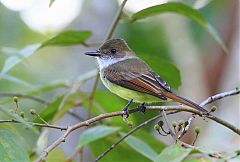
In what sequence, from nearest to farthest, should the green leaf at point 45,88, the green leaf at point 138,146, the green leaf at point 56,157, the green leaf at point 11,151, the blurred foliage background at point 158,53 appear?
the green leaf at point 11,151 → the green leaf at point 138,146 → the green leaf at point 56,157 → the green leaf at point 45,88 → the blurred foliage background at point 158,53

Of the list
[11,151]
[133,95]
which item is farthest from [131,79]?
[11,151]

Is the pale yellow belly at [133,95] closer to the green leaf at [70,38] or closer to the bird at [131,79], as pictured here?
the bird at [131,79]

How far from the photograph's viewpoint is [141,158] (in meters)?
3.58

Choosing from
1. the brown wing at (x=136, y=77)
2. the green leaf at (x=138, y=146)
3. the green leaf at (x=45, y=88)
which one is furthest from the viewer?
the green leaf at (x=45, y=88)

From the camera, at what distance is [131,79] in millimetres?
3354

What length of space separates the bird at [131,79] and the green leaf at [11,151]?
2.83 ft

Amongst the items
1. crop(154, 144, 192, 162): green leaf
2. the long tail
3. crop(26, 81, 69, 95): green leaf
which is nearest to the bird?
the long tail

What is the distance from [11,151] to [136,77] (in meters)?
1.32

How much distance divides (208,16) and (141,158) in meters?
3.16

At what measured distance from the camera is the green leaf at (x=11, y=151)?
2.12m

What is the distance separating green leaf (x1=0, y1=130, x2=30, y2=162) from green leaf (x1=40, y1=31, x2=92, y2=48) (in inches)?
51.9

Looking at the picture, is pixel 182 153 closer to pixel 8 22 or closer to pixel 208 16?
pixel 208 16

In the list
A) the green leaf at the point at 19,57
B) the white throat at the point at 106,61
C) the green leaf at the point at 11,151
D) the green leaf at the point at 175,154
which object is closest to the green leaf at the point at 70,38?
the green leaf at the point at 19,57

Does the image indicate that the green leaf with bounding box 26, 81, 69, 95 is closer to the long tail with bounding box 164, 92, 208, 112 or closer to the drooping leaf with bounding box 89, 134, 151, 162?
the drooping leaf with bounding box 89, 134, 151, 162
